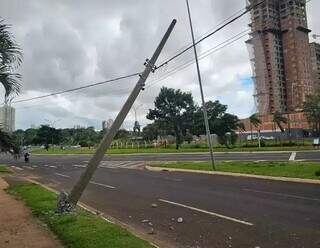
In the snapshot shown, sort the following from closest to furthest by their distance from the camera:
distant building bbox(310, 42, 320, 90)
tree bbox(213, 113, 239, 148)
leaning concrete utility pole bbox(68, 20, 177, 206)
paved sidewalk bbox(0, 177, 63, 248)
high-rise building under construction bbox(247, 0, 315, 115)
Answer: paved sidewalk bbox(0, 177, 63, 248), leaning concrete utility pole bbox(68, 20, 177, 206), tree bbox(213, 113, 239, 148), distant building bbox(310, 42, 320, 90), high-rise building under construction bbox(247, 0, 315, 115)

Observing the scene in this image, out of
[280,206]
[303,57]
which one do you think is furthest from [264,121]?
[280,206]

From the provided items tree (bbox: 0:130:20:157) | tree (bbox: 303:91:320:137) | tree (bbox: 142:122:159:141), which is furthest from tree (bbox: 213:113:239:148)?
tree (bbox: 0:130:20:157)

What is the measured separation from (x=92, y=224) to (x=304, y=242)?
432 centimetres

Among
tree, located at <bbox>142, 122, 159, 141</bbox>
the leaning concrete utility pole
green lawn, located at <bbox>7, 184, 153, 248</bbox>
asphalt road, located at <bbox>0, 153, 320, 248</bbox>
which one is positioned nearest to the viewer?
green lawn, located at <bbox>7, 184, 153, 248</bbox>

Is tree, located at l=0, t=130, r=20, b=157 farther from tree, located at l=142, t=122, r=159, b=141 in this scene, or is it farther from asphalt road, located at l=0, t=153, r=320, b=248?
tree, located at l=142, t=122, r=159, b=141

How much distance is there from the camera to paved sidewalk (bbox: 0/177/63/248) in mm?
8508

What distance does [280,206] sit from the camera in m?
12.8

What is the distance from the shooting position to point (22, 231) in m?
9.84

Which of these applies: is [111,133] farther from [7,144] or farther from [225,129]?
[225,129]

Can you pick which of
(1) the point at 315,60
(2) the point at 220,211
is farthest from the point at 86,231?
(1) the point at 315,60

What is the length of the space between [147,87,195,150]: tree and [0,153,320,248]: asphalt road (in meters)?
59.5

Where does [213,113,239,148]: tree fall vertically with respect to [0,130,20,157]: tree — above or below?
above

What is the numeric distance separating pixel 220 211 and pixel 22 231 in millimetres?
5092

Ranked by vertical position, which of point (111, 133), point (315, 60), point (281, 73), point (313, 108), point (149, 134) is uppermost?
point (281, 73)
